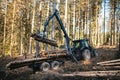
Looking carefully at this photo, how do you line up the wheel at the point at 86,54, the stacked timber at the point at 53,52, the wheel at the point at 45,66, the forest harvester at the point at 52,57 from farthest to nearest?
1. the wheel at the point at 86,54
2. the stacked timber at the point at 53,52
3. the wheel at the point at 45,66
4. the forest harvester at the point at 52,57

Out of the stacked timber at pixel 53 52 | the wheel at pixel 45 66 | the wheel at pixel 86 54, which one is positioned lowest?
the wheel at pixel 45 66

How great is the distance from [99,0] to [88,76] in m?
47.5

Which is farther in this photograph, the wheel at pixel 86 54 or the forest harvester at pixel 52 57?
the wheel at pixel 86 54

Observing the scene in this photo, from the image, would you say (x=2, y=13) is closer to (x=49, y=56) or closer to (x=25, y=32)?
(x=25, y=32)

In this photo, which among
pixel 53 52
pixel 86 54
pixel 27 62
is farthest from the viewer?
pixel 86 54

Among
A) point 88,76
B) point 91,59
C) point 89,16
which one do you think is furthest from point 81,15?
point 88,76

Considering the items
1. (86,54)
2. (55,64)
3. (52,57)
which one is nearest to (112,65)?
(55,64)

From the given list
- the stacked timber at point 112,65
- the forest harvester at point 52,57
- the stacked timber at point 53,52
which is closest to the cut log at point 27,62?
the forest harvester at point 52,57

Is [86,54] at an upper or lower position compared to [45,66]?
upper

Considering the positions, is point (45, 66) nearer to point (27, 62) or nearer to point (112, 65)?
point (27, 62)

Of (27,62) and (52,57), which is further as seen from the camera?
(52,57)

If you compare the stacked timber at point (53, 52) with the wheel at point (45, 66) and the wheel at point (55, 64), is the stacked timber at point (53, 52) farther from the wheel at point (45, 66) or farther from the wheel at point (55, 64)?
the wheel at point (45, 66)

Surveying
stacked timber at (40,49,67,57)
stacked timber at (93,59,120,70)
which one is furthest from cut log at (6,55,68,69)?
stacked timber at (93,59,120,70)

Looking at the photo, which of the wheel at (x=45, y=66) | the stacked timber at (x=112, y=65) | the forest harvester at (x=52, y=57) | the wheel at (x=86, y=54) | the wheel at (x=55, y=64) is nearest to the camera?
the stacked timber at (x=112, y=65)
